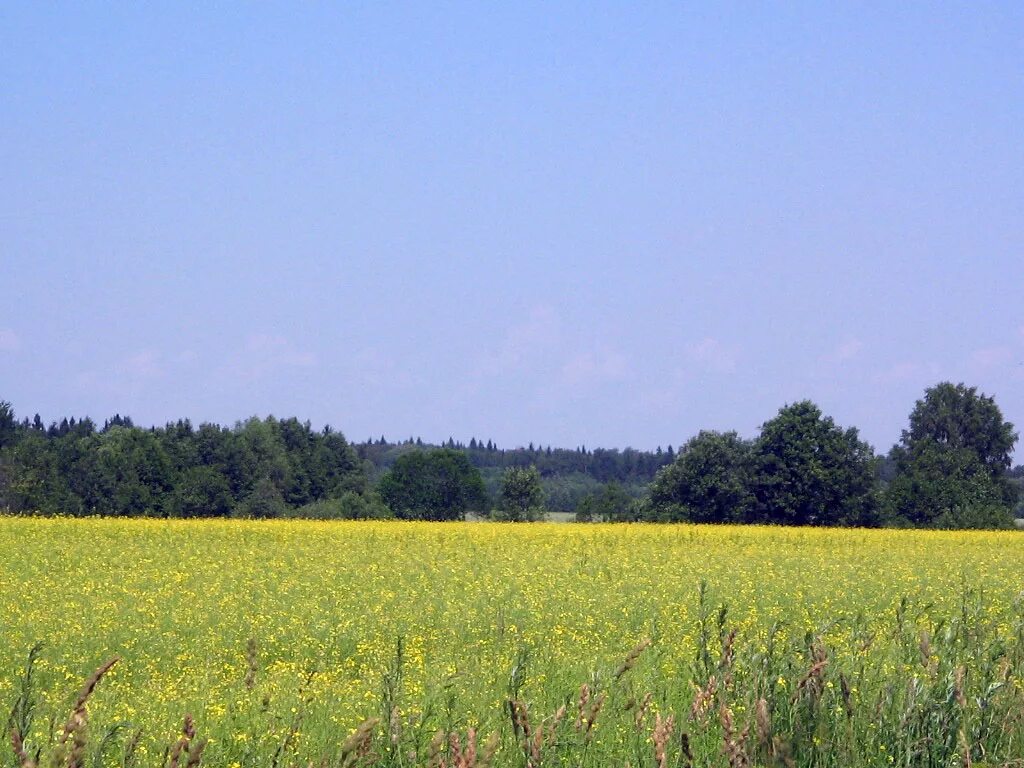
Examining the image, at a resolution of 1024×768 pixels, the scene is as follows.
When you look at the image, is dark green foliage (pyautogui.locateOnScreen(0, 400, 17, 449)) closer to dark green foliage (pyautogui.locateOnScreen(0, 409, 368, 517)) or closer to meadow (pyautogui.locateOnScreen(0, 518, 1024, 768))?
dark green foliage (pyautogui.locateOnScreen(0, 409, 368, 517))

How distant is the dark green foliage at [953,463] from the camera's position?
6488 cm

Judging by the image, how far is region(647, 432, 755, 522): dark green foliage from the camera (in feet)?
215

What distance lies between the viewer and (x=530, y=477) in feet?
283

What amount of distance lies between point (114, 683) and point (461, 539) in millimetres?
20735

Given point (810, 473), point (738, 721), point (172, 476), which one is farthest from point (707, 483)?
point (738, 721)

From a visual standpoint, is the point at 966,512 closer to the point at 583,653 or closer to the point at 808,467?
the point at 808,467

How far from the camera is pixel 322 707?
303 inches

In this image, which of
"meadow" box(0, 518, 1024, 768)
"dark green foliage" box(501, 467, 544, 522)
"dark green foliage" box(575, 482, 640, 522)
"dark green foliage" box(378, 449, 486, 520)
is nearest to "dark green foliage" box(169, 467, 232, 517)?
"dark green foliage" box(378, 449, 486, 520)

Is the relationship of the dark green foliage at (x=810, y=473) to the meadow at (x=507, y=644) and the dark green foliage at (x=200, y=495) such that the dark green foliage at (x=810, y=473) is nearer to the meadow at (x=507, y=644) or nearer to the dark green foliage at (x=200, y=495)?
the meadow at (x=507, y=644)

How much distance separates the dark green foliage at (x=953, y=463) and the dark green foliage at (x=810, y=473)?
2.90 meters

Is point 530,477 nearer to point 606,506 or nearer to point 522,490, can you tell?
point 522,490

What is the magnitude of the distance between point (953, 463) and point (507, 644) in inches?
2644

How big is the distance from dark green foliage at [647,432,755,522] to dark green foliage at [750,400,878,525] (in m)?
1.01

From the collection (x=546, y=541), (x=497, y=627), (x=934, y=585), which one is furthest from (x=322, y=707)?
(x=546, y=541)
